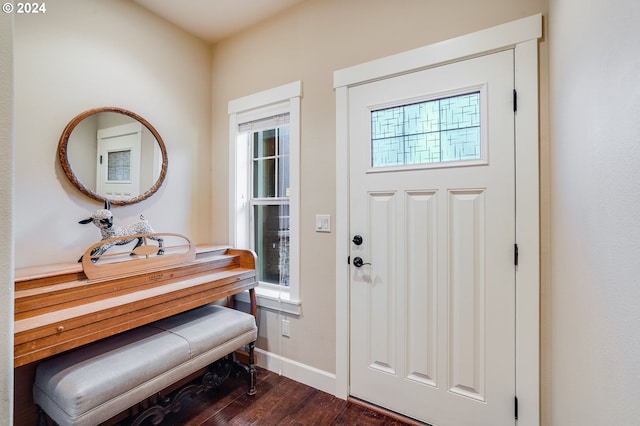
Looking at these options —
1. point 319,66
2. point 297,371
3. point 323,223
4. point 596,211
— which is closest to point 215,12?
point 319,66

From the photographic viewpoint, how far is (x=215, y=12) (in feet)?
7.25

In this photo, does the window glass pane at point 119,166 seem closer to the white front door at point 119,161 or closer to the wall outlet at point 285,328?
the white front door at point 119,161

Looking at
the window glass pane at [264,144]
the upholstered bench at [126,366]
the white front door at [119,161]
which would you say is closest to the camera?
the upholstered bench at [126,366]

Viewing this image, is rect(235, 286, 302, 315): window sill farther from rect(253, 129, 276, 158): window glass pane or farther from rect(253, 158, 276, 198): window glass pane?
rect(253, 129, 276, 158): window glass pane

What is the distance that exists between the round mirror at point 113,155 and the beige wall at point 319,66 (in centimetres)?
89

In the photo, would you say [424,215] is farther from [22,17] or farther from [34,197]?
[22,17]

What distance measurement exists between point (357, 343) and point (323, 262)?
58 centimetres

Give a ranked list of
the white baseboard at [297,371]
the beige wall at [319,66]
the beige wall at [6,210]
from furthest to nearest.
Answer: the white baseboard at [297,371] → the beige wall at [319,66] → the beige wall at [6,210]

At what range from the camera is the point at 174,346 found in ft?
5.01

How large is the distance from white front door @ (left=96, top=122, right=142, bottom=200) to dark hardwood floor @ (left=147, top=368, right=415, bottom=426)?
1.51 m

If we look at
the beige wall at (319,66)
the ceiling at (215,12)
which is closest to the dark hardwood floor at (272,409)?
the beige wall at (319,66)

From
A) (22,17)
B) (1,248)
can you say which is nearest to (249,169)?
(22,17)

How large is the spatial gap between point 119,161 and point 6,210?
145 cm

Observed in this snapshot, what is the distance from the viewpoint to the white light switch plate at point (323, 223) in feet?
6.55
